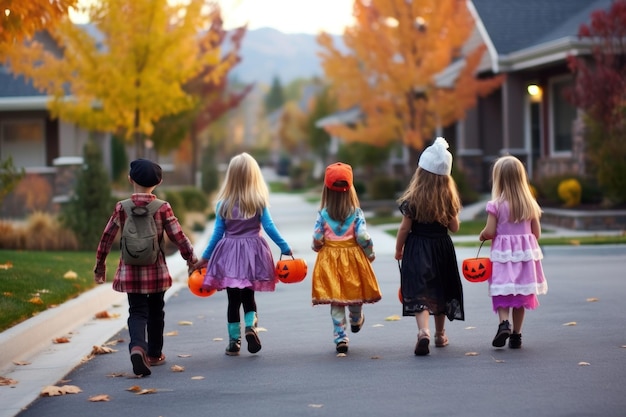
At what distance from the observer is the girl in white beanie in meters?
9.06

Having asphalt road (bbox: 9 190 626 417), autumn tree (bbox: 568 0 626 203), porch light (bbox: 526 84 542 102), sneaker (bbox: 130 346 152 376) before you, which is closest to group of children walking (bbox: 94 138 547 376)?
asphalt road (bbox: 9 190 626 417)

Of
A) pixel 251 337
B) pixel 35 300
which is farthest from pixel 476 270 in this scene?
pixel 35 300

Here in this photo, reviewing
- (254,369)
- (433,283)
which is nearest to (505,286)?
(433,283)

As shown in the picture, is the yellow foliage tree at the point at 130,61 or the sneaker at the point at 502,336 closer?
the sneaker at the point at 502,336

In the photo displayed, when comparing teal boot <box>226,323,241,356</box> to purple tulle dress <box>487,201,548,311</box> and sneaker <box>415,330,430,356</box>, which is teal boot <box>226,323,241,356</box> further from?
purple tulle dress <box>487,201,548,311</box>

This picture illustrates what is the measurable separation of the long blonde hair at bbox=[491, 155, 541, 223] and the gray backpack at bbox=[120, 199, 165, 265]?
2821mm

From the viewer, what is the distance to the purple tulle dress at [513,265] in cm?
906

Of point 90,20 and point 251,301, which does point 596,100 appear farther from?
point 251,301

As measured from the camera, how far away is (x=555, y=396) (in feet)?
22.8

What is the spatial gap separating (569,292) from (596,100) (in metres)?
10.7

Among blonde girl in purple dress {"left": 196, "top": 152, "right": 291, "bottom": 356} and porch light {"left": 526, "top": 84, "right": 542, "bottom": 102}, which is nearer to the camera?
blonde girl in purple dress {"left": 196, "top": 152, "right": 291, "bottom": 356}

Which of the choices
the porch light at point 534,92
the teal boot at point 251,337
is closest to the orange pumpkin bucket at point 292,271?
the teal boot at point 251,337

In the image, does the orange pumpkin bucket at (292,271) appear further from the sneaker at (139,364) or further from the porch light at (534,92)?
the porch light at (534,92)

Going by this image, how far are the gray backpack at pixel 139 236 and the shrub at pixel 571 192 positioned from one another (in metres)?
Result: 15.9
